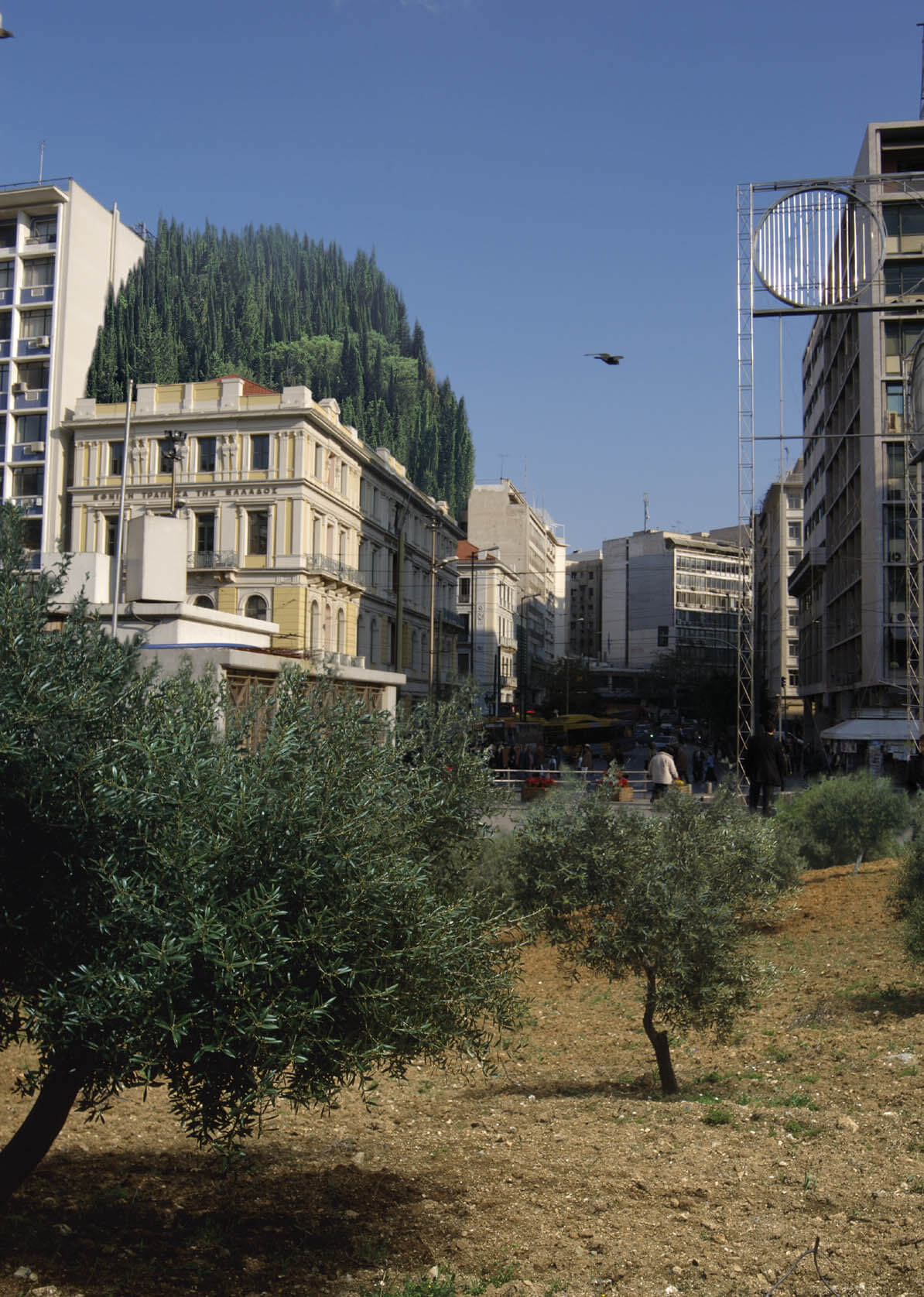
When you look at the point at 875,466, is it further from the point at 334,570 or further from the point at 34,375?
the point at 34,375

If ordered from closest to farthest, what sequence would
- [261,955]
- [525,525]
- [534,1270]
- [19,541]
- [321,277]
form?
[261,955] → [534,1270] → [19,541] → [525,525] → [321,277]

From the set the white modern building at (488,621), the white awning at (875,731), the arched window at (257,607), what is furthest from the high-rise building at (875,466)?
the white modern building at (488,621)

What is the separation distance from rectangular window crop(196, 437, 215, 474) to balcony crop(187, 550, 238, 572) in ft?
13.8

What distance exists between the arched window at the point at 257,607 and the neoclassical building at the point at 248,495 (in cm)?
5

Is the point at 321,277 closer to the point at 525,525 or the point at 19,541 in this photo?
the point at 525,525

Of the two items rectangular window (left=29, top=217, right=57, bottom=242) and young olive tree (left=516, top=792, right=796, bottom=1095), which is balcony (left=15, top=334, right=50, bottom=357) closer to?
rectangular window (left=29, top=217, right=57, bottom=242)

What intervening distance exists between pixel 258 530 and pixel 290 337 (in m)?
60.7

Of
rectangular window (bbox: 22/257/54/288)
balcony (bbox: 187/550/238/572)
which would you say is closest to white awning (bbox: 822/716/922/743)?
balcony (bbox: 187/550/238/572)

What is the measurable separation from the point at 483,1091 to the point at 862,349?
42175 mm

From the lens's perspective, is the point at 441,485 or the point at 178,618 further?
the point at 441,485

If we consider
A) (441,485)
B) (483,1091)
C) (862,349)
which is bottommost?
(483,1091)

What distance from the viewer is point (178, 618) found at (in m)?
20.7

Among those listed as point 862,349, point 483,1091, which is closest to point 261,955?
point 483,1091

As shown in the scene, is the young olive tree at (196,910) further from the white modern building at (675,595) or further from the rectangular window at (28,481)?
the white modern building at (675,595)
